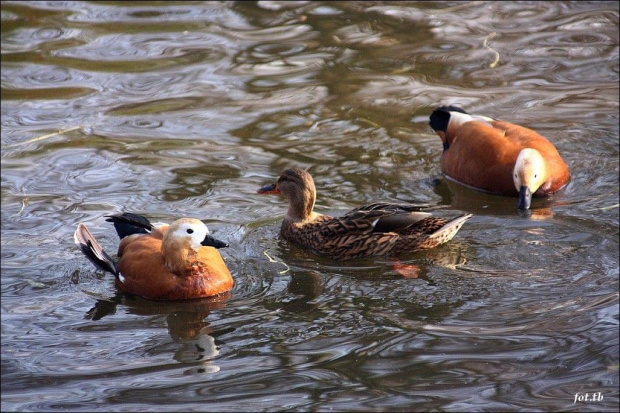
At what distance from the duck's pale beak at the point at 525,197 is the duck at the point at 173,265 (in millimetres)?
2852

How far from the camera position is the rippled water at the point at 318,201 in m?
6.18

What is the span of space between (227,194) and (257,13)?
20.2ft

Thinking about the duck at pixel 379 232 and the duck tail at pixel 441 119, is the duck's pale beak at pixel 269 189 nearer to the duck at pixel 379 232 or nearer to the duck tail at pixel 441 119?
the duck at pixel 379 232

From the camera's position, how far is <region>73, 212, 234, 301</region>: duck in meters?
7.56

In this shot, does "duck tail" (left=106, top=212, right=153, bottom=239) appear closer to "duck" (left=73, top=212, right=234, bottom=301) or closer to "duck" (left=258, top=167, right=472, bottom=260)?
"duck" (left=73, top=212, right=234, bottom=301)

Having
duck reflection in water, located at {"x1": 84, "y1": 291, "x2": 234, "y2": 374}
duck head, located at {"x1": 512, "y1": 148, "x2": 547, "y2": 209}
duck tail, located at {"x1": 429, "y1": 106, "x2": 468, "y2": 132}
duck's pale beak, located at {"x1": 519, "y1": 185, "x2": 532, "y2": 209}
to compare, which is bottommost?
duck reflection in water, located at {"x1": 84, "y1": 291, "x2": 234, "y2": 374}

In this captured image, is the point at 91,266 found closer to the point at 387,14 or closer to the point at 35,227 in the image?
the point at 35,227

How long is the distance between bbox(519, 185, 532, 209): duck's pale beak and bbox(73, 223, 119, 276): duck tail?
11.9 ft

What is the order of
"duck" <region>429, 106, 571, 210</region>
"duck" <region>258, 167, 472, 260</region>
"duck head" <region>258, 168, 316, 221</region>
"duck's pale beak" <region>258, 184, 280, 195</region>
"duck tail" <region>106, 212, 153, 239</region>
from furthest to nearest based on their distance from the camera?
"duck" <region>429, 106, 571, 210</region>, "duck's pale beak" <region>258, 184, 280, 195</region>, "duck head" <region>258, 168, 316, 221</region>, "duck" <region>258, 167, 472, 260</region>, "duck tail" <region>106, 212, 153, 239</region>

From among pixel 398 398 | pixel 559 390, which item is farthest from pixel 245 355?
pixel 559 390

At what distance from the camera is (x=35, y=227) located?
8.73 m

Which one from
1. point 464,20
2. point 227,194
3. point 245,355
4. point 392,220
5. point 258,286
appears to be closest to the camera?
point 245,355

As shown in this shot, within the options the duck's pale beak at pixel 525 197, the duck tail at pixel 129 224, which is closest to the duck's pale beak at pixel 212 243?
the duck tail at pixel 129 224

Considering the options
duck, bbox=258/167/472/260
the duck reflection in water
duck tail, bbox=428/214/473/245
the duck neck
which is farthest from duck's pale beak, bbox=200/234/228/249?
duck tail, bbox=428/214/473/245
